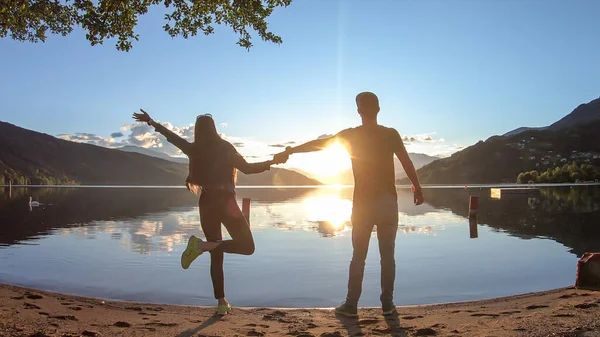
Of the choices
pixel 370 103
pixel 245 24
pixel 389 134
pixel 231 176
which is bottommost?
pixel 231 176

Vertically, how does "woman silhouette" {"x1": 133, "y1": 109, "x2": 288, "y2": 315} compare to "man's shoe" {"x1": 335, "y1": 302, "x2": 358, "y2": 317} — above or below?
above

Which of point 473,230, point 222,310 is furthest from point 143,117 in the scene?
point 473,230

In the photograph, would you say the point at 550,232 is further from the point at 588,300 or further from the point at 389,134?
the point at 389,134

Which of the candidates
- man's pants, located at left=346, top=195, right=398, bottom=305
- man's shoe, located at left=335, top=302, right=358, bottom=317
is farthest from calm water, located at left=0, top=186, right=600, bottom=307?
man's pants, located at left=346, top=195, right=398, bottom=305

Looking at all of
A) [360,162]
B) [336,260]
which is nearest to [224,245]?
[360,162]

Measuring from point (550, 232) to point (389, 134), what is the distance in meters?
17.2

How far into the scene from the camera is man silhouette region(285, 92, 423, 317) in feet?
23.5

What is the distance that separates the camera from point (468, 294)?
9992 millimetres

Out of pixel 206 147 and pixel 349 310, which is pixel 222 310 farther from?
pixel 206 147

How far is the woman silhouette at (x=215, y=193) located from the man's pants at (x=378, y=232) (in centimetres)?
160

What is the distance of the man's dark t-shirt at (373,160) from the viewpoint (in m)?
7.18

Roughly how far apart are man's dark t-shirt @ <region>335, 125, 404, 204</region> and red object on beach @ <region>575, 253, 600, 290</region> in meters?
4.08

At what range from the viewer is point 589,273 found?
862 centimetres

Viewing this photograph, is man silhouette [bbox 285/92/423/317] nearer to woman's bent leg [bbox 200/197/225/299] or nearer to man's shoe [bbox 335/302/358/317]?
man's shoe [bbox 335/302/358/317]
